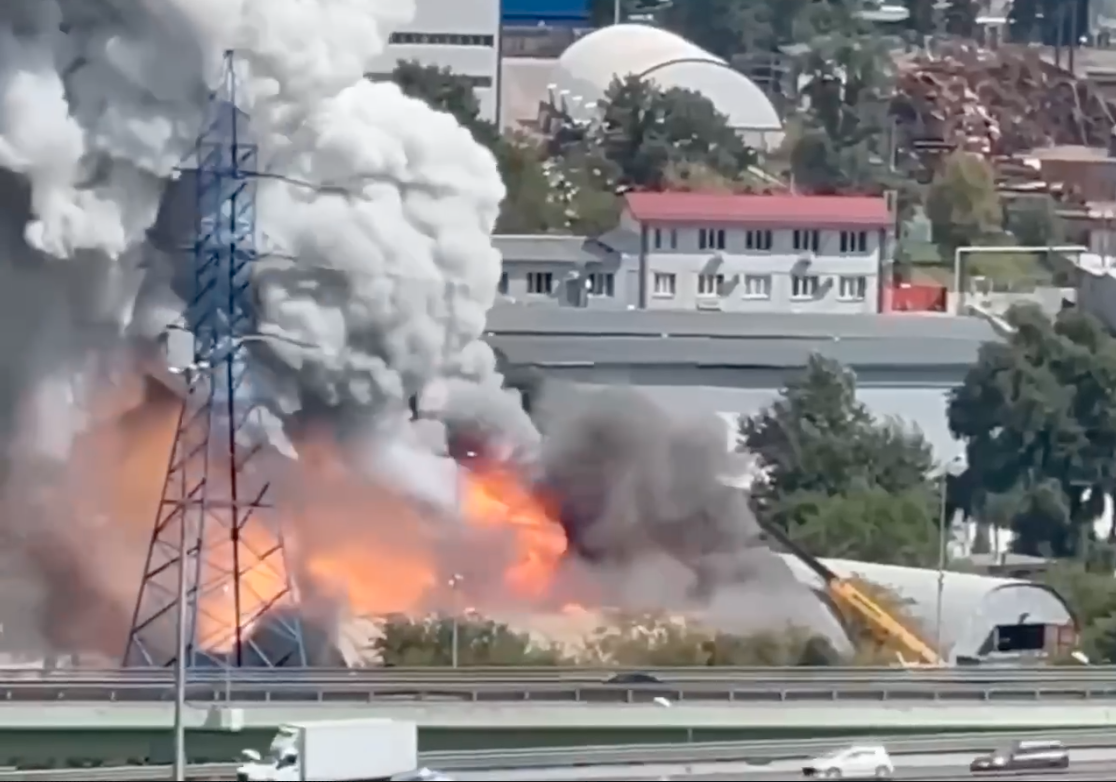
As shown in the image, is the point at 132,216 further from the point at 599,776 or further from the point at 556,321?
the point at 599,776

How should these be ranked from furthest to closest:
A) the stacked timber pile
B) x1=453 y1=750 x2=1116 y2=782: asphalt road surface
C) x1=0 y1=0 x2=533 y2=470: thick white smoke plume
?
the stacked timber pile, x1=0 y1=0 x2=533 y2=470: thick white smoke plume, x1=453 y1=750 x2=1116 y2=782: asphalt road surface

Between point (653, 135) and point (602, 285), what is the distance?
0.75m

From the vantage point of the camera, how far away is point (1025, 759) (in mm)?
8695

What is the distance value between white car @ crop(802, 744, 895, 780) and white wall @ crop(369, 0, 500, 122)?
407 cm

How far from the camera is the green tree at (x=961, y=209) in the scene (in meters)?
12.2

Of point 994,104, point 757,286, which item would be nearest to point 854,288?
point 757,286

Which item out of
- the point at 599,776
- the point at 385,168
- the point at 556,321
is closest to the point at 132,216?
the point at 385,168

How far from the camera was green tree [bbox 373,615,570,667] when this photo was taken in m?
11.0

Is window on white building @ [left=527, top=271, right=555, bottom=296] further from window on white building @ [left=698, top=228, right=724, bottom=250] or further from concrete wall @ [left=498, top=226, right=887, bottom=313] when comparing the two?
window on white building @ [left=698, top=228, right=724, bottom=250]

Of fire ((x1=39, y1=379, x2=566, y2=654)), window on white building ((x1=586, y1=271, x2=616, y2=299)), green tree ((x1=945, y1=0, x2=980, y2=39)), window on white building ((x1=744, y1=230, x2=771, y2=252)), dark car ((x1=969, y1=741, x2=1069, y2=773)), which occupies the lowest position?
dark car ((x1=969, y1=741, x2=1069, y2=773))

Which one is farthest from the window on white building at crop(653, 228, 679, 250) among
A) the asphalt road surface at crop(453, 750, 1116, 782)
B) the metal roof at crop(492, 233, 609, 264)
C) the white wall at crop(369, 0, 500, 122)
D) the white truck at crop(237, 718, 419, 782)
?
the white truck at crop(237, 718, 419, 782)

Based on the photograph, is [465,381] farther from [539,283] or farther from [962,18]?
[962,18]

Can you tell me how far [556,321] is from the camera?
11672mm

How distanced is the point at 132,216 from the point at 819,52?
10.8 feet
